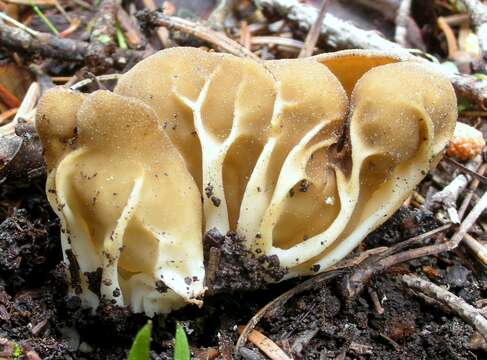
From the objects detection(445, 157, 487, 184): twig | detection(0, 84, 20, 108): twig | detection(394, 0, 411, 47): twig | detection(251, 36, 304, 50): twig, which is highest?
detection(394, 0, 411, 47): twig

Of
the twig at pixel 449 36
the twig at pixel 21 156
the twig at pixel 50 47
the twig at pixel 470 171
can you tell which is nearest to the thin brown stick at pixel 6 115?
the twig at pixel 50 47

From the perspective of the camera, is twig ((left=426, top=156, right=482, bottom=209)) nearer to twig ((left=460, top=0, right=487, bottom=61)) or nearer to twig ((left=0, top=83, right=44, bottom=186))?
twig ((left=460, top=0, right=487, bottom=61))

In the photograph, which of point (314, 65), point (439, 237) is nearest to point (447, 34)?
point (439, 237)

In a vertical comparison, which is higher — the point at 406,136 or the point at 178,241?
the point at 406,136

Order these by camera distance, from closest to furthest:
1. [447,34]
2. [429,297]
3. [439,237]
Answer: [429,297], [439,237], [447,34]

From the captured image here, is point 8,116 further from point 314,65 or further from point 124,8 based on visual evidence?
point 314,65

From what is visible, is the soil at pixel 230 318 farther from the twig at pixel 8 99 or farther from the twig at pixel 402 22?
the twig at pixel 402 22

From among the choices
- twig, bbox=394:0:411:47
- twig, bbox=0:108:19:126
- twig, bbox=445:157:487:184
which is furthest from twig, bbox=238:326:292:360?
twig, bbox=394:0:411:47
